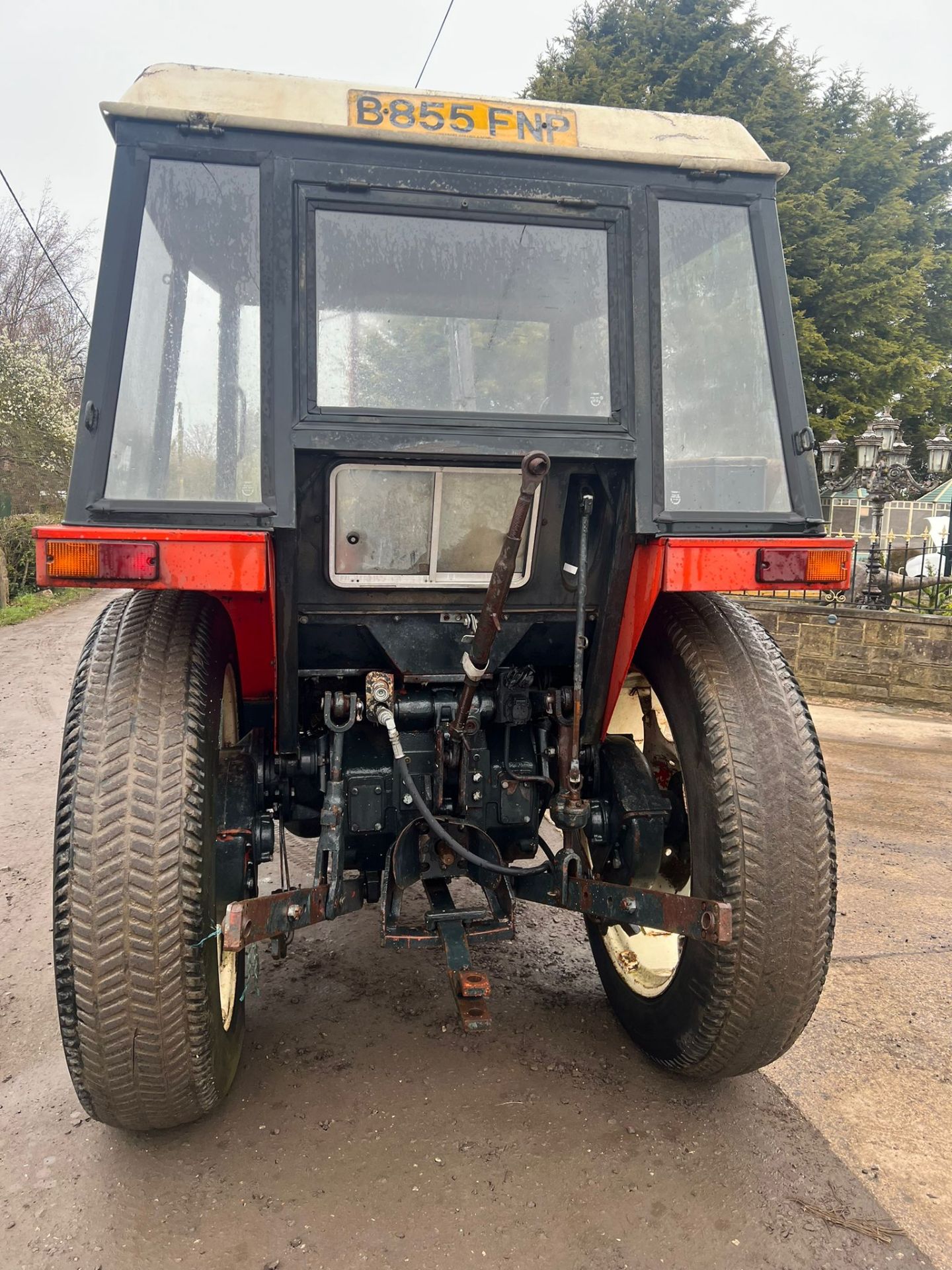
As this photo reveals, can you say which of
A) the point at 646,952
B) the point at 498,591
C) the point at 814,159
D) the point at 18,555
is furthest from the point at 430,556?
the point at 814,159

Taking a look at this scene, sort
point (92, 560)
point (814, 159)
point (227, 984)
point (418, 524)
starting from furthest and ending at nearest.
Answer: point (814, 159), point (227, 984), point (418, 524), point (92, 560)

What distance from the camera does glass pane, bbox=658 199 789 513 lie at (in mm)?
2514

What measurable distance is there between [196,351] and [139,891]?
139cm

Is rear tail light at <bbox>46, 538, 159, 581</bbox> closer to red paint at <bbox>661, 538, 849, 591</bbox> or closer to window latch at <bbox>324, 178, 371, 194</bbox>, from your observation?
window latch at <bbox>324, 178, 371, 194</bbox>

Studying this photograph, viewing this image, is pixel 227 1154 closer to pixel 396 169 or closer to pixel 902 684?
pixel 396 169

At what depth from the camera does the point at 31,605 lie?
16266 mm

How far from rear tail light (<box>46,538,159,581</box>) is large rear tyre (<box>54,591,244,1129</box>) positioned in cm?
29

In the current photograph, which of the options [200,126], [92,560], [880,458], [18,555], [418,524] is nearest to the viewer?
[92,560]

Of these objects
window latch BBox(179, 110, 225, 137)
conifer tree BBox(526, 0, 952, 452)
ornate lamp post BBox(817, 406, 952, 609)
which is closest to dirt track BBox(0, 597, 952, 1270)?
window latch BBox(179, 110, 225, 137)

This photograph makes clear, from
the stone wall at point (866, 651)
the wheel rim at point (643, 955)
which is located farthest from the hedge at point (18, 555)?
the wheel rim at point (643, 955)

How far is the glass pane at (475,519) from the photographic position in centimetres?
248

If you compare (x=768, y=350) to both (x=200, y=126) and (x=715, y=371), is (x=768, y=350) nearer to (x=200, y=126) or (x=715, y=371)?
(x=715, y=371)

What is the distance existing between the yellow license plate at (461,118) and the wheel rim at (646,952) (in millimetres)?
1768

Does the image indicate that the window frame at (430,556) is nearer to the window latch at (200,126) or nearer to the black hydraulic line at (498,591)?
the black hydraulic line at (498,591)
